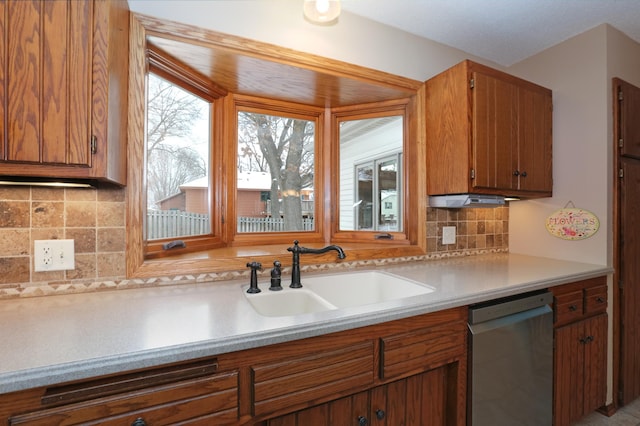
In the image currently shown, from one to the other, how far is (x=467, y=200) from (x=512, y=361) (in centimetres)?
86

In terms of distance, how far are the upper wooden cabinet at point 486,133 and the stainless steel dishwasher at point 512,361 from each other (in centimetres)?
70

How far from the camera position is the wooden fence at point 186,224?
1451 mm

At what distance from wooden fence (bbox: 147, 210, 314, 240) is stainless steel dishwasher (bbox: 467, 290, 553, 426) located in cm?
130

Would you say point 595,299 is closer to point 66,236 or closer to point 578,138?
point 578,138

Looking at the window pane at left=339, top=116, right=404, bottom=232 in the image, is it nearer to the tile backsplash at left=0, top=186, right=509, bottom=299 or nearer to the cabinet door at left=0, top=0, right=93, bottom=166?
the tile backsplash at left=0, top=186, right=509, bottom=299

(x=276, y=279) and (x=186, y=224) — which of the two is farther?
(x=186, y=224)

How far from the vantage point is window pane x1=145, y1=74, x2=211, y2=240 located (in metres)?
1.44

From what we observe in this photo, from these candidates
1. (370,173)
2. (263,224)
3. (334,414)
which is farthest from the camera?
(370,173)

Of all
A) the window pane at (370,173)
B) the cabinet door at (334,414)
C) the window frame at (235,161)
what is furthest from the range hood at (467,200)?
the cabinet door at (334,414)

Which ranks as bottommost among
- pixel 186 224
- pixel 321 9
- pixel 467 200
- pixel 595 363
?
pixel 595 363

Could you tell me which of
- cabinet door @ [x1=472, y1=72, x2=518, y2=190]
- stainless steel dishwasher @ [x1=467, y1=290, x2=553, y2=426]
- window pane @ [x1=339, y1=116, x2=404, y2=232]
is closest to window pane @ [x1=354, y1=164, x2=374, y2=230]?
window pane @ [x1=339, y1=116, x2=404, y2=232]

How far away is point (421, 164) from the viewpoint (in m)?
1.88

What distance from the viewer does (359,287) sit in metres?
1.61

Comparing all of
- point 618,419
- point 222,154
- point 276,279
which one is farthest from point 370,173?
point 618,419
